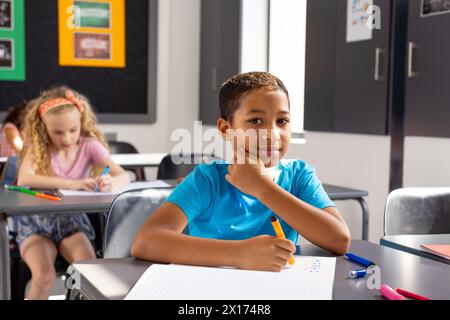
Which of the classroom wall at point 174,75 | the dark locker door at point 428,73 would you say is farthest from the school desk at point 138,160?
the classroom wall at point 174,75

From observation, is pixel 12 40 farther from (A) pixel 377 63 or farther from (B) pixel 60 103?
(A) pixel 377 63

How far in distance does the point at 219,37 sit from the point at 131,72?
2.67ft

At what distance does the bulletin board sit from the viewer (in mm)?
4617

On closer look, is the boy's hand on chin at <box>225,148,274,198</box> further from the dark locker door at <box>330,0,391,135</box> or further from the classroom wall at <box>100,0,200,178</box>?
the classroom wall at <box>100,0,200,178</box>

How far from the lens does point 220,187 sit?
133cm

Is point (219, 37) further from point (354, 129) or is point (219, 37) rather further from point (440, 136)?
point (440, 136)

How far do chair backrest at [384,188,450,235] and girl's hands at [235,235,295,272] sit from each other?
74 centimetres

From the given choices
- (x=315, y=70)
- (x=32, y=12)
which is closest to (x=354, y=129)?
(x=315, y=70)

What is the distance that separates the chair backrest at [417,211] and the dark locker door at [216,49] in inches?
101

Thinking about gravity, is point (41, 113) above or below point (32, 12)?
below

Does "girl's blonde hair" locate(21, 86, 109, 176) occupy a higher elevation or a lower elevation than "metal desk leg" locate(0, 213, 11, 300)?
higher

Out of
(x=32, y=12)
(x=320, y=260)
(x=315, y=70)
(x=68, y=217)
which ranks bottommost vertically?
(x=68, y=217)

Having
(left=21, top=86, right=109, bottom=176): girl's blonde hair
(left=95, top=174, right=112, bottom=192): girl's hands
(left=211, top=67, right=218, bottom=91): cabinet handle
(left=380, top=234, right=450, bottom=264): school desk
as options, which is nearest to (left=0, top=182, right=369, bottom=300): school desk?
(left=95, top=174, right=112, bottom=192): girl's hands

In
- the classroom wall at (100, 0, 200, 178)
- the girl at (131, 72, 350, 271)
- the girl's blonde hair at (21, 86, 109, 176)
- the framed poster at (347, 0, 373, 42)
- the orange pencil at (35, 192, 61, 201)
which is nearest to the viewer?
the girl at (131, 72, 350, 271)
